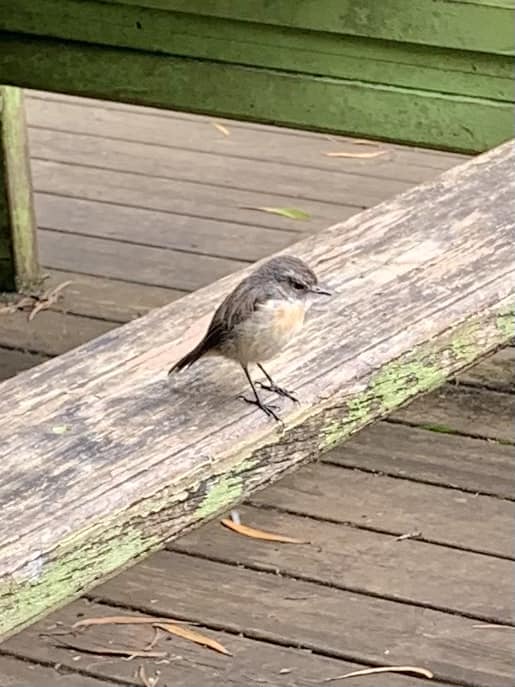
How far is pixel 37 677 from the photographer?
2.66 meters

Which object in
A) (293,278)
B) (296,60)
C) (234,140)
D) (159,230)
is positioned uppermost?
(296,60)

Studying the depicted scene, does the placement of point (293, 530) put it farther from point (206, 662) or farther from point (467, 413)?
point (467, 413)

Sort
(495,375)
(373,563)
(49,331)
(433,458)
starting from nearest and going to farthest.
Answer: (373,563), (433,458), (495,375), (49,331)

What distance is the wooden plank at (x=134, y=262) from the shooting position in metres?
4.28

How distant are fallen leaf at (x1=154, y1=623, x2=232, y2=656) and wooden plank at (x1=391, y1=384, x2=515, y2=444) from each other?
927mm

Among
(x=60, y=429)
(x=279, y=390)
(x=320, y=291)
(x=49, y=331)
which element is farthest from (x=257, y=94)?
(x=60, y=429)

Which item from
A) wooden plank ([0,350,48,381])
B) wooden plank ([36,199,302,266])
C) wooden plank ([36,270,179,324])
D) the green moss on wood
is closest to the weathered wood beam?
the green moss on wood

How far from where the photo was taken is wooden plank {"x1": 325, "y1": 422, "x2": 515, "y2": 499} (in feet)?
10.8

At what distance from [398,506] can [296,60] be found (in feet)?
3.28

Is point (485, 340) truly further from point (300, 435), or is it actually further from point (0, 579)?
point (0, 579)

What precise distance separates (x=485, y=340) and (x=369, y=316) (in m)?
0.17

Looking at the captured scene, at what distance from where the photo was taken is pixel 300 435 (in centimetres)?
184

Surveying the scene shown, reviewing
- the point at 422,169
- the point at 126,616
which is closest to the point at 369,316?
the point at 126,616

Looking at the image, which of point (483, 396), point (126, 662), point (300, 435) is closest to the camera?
point (300, 435)
